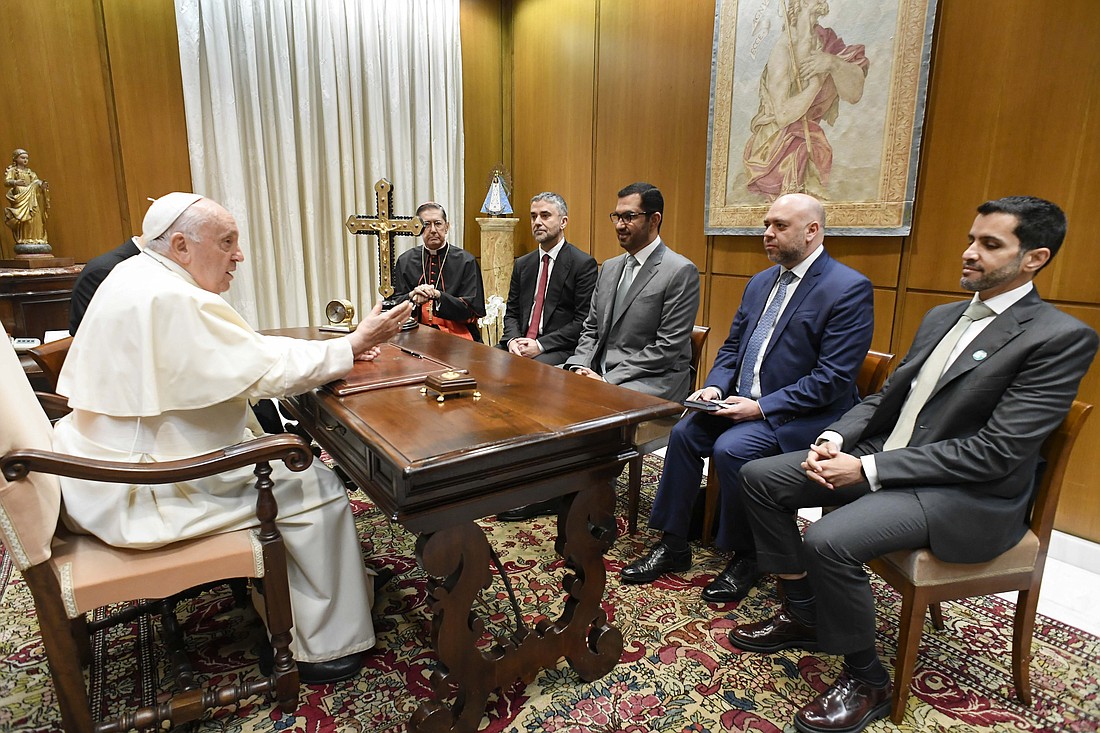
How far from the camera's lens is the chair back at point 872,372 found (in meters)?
2.50

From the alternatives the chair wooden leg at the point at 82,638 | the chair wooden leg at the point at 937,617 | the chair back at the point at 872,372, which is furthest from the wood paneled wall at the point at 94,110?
the chair wooden leg at the point at 937,617

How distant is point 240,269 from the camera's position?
498cm

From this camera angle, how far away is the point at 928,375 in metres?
1.93

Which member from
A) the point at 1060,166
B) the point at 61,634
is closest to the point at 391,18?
the point at 1060,166

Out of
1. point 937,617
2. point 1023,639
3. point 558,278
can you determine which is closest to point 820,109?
point 558,278

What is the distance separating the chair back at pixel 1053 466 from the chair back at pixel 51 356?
10.7ft

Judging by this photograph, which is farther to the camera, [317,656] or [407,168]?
[407,168]

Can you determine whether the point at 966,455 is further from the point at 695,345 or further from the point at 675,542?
the point at 695,345

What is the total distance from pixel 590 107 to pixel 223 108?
303 cm

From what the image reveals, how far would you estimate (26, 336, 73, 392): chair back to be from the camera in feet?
7.20

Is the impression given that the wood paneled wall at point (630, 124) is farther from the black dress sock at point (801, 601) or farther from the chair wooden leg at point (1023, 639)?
the black dress sock at point (801, 601)

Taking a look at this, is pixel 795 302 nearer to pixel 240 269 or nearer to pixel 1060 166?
pixel 1060 166

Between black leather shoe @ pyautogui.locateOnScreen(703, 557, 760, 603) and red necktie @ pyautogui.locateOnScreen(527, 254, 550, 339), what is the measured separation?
1.82 meters

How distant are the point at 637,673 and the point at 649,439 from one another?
1.05 meters
